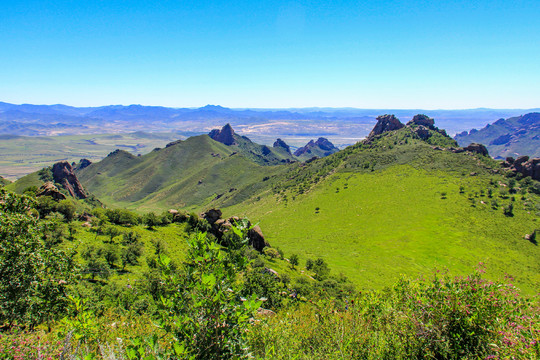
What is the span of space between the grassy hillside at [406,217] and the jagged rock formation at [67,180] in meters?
82.9

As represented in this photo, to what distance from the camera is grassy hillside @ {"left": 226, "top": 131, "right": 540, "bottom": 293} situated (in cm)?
6294

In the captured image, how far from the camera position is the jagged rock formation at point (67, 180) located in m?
132

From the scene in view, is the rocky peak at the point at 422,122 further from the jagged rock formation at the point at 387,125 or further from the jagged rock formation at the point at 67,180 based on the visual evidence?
the jagged rock formation at the point at 67,180

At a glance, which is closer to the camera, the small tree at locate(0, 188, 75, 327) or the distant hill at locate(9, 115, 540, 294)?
the small tree at locate(0, 188, 75, 327)

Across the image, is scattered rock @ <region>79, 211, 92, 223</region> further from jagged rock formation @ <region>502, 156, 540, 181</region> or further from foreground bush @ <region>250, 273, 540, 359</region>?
jagged rock formation @ <region>502, 156, 540, 181</region>

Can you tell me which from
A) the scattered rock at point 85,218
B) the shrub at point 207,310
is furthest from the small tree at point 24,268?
the scattered rock at point 85,218

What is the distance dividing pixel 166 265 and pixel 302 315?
610 inches

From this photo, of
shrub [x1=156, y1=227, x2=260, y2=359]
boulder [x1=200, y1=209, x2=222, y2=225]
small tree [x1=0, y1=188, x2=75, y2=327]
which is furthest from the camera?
boulder [x1=200, y1=209, x2=222, y2=225]

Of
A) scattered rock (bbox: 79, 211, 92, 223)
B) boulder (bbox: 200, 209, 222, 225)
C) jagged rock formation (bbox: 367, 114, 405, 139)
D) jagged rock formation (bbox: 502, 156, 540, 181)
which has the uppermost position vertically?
jagged rock formation (bbox: 367, 114, 405, 139)

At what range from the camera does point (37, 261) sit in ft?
49.0

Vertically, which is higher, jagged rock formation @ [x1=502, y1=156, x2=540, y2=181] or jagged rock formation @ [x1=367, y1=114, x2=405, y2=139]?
jagged rock formation @ [x1=367, y1=114, x2=405, y2=139]

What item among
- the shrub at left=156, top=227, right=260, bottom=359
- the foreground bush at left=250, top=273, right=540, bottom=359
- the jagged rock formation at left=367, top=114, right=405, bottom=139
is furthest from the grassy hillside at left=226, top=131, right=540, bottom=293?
the shrub at left=156, top=227, right=260, bottom=359

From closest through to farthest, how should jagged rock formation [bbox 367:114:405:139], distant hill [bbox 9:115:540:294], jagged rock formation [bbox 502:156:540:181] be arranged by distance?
distant hill [bbox 9:115:540:294], jagged rock formation [bbox 502:156:540:181], jagged rock formation [bbox 367:114:405:139]

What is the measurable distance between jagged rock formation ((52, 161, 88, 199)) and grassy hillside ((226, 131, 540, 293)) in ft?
272
